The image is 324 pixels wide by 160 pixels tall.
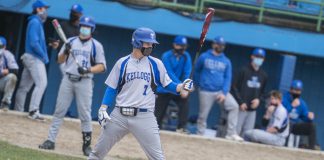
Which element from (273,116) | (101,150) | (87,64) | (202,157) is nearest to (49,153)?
(87,64)

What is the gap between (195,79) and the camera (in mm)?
14922

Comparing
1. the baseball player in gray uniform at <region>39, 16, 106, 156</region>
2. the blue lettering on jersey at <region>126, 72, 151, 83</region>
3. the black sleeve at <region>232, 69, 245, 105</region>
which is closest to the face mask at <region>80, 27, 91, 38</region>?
the baseball player in gray uniform at <region>39, 16, 106, 156</region>

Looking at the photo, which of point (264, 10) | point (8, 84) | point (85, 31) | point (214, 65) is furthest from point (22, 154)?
point (264, 10)

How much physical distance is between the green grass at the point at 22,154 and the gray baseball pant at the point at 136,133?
1.54 meters

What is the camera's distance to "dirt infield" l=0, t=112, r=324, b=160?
38.0 feet

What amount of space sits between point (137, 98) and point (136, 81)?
19cm

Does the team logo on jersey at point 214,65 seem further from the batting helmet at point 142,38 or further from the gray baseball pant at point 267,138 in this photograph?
the batting helmet at point 142,38

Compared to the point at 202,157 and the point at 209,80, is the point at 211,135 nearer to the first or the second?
the point at 209,80

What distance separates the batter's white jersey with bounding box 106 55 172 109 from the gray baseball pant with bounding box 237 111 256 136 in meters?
6.43

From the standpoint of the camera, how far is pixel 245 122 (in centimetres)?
1513

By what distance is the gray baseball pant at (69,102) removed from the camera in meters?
10.7

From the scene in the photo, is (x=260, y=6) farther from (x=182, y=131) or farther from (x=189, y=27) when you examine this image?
(x=182, y=131)

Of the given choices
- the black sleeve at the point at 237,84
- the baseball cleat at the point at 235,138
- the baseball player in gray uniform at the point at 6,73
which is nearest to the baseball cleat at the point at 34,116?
the baseball player in gray uniform at the point at 6,73

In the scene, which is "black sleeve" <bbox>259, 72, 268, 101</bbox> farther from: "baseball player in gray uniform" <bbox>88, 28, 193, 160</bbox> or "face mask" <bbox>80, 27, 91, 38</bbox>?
"baseball player in gray uniform" <bbox>88, 28, 193, 160</bbox>
